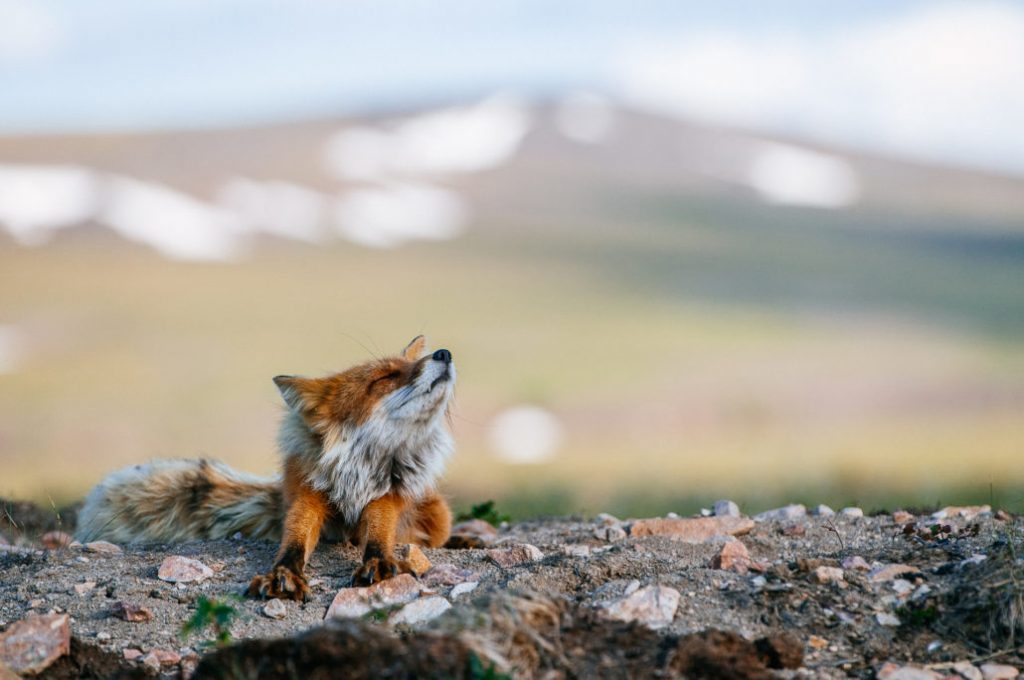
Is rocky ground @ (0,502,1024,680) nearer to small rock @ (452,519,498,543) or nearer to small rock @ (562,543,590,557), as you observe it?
small rock @ (562,543,590,557)

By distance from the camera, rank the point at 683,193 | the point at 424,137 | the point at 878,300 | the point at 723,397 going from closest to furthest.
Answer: the point at 723,397
the point at 878,300
the point at 683,193
the point at 424,137

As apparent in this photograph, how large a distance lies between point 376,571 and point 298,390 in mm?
1602

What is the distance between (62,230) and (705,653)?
5080 centimetres

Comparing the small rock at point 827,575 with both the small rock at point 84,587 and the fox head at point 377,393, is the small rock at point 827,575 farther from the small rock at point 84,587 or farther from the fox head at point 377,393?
the small rock at point 84,587

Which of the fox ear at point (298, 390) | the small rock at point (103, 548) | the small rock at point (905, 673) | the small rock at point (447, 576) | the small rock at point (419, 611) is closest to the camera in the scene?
the small rock at point (905, 673)

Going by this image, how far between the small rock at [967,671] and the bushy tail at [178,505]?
172 inches

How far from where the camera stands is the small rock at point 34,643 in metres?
4.80

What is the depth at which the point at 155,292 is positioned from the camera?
1742 inches

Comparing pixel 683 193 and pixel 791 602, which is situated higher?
pixel 683 193

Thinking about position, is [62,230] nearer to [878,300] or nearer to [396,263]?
[396,263]

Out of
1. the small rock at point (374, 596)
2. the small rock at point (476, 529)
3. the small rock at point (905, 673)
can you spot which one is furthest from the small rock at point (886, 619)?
the small rock at point (476, 529)

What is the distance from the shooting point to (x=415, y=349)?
25.1ft

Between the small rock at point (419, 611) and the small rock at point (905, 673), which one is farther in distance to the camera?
the small rock at point (419, 611)

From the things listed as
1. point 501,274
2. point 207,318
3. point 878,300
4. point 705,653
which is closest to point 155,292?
point 207,318
